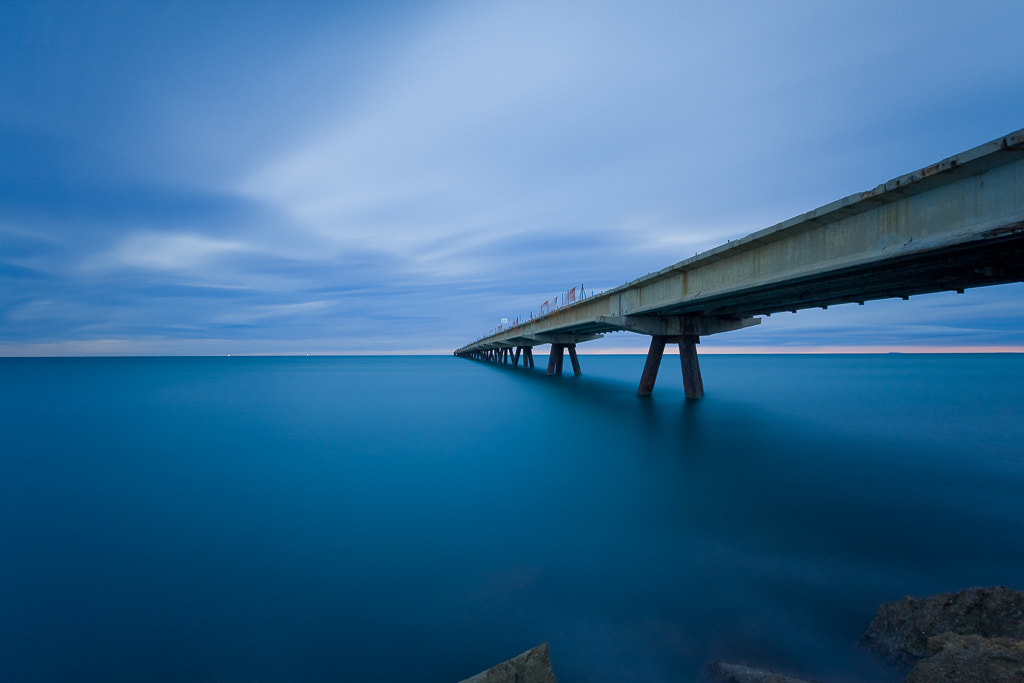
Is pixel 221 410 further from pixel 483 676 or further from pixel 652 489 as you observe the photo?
pixel 483 676

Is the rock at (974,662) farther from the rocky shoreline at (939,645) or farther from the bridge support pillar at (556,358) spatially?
the bridge support pillar at (556,358)

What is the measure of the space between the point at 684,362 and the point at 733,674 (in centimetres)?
2138

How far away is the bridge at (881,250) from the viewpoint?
704 centimetres

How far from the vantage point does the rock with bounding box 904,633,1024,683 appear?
2832 mm

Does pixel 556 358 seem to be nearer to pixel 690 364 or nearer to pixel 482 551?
pixel 690 364

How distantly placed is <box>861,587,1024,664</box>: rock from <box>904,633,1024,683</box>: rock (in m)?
0.76

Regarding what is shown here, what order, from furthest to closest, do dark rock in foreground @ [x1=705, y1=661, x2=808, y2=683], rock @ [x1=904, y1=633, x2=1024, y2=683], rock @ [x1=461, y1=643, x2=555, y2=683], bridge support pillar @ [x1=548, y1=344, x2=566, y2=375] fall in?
bridge support pillar @ [x1=548, y1=344, x2=566, y2=375] → dark rock in foreground @ [x1=705, y1=661, x2=808, y2=683] → rock @ [x1=461, y1=643, x2=555, y2=683] → rock @ [x1=904, y1=633, x2=1024, y2=683]

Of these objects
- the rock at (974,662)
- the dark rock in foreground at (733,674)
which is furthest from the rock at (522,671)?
the rock at (974,662)

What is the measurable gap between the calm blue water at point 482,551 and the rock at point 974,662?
0.77 meters

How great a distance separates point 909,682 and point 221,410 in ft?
95.5

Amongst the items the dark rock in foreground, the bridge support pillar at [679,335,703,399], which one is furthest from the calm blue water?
the bridge support pillar at [679,335,703,399]

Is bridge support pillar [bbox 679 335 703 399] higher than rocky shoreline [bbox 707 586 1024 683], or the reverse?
bridge support pillar [bbox 679 335 703 399]

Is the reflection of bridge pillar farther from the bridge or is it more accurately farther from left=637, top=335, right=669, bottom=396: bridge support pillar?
the bridge

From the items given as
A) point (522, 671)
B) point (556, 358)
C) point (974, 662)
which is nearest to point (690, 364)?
point (974, 662)
